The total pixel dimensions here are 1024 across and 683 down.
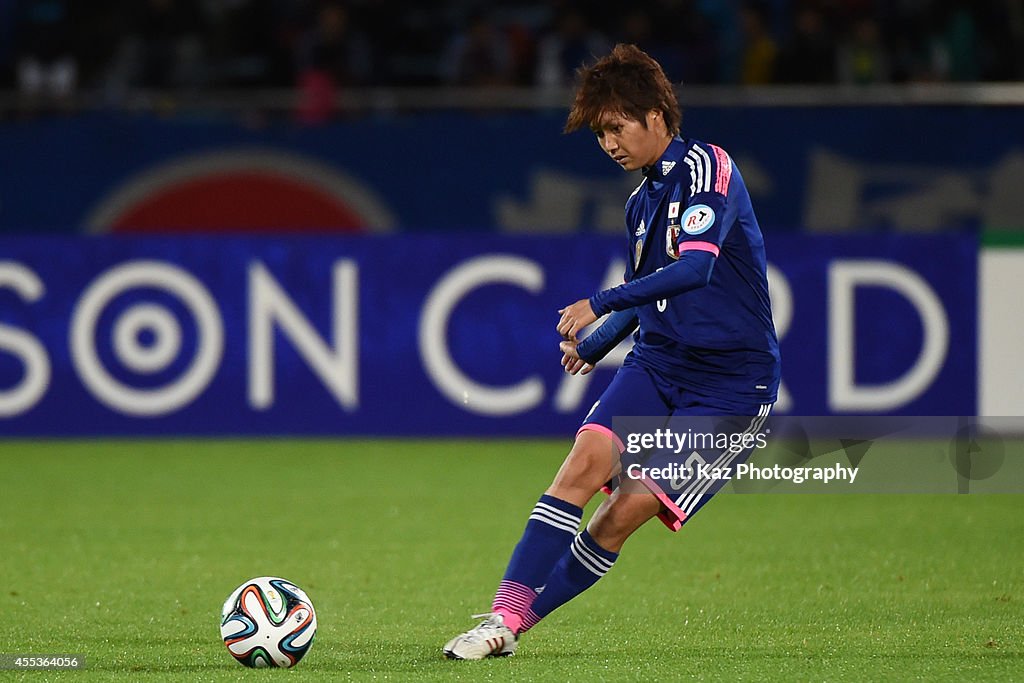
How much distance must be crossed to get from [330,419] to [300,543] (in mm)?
3761

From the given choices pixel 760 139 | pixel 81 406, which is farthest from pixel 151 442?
pixel 760 139

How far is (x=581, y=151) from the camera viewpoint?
12461 mm

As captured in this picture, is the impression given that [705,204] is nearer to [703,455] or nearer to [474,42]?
[703,455]

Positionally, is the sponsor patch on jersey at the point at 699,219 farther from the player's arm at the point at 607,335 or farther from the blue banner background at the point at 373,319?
the blue banner background at the point at 373,319

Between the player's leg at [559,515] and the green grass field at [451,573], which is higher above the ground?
the player's leg at [559,515]

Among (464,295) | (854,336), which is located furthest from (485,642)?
(854,336)

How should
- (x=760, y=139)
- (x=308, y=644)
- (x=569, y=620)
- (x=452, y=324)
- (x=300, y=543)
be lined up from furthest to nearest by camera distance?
(x=760, y=139)
(x=452, y=324)
(x=300, y=543)
(x=569, y=620)
(x=308, y=644)

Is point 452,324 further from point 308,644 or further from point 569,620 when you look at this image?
point 308,644

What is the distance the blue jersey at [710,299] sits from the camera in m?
4.74

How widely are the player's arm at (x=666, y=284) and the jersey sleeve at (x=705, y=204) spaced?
0.04 meters

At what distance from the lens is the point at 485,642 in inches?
184

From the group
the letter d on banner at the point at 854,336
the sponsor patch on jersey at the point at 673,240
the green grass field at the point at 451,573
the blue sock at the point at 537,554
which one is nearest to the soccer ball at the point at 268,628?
the green grass field at the point at 451,573

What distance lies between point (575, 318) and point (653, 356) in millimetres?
425

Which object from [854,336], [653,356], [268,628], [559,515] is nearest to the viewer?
[268,628]
